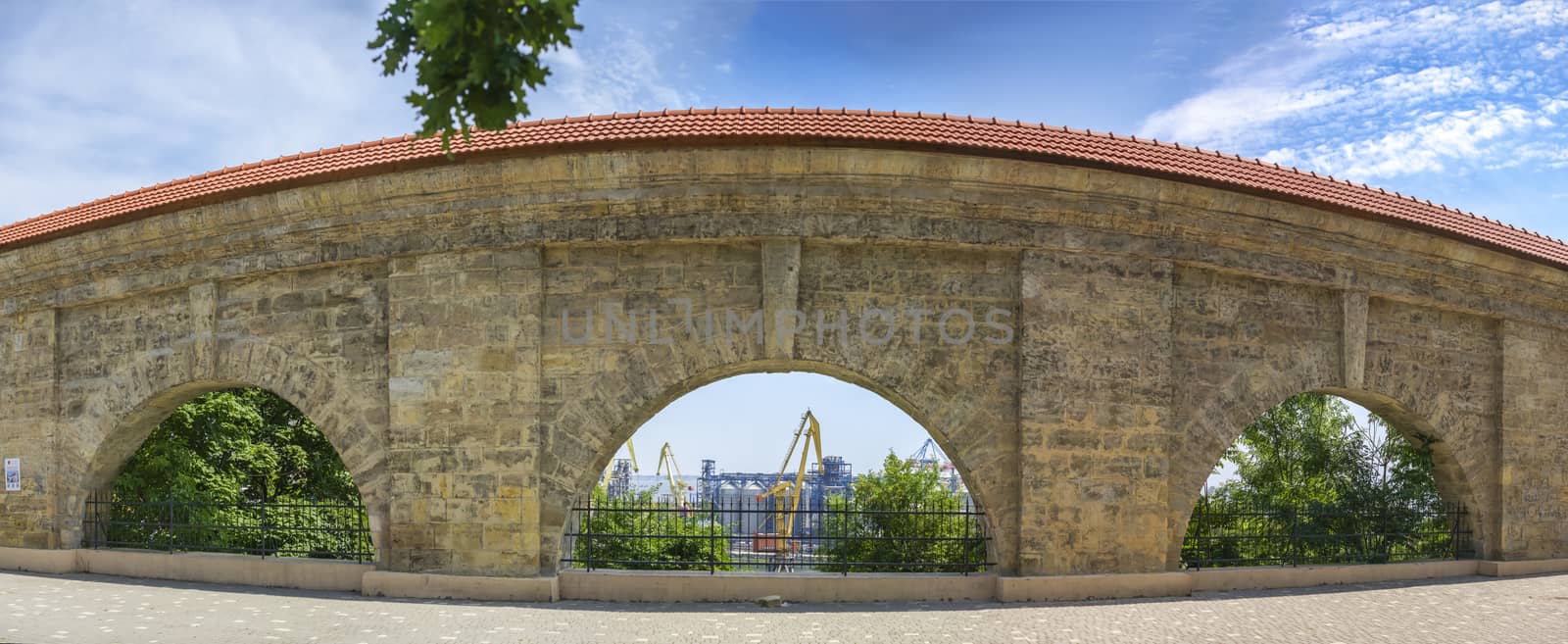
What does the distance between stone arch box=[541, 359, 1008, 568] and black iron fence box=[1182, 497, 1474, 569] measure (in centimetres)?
252

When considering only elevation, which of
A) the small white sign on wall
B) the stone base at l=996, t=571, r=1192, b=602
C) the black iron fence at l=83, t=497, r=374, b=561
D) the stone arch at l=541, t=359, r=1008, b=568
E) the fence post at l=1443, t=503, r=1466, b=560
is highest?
the stone arch at l=541, t=359, r=1008, b=568

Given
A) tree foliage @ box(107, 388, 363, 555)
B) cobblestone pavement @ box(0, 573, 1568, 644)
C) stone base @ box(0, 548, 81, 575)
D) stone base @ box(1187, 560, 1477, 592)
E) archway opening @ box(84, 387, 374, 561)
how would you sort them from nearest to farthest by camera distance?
1. cobblestone pavement @ box(0, 573, 1568, 644)
2. stone base @ box(1187, 560, 1477, 592)
3. stone base @ box(0, 548, 81, 575)
4. archway opening @ box(84, 387, 374, 561)
5. tree foliage @ box(107, 388, 363, 555)

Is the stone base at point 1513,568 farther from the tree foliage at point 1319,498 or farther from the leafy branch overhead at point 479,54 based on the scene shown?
the leafy branch overhead at point 479,54

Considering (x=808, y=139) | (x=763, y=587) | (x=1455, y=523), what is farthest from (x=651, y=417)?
(x=1455, y=523)

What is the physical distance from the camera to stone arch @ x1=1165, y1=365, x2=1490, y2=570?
35.1 feet

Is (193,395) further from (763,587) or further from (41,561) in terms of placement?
(763,587)

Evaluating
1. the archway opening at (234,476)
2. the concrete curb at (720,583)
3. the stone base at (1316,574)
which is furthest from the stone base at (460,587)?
the stone base at (1316,574)

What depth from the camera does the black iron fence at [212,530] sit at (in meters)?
12.6

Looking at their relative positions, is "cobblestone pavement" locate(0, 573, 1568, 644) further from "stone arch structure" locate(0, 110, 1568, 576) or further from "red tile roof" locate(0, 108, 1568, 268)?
"red tile roof" locate(0, 108, 1568, 268)

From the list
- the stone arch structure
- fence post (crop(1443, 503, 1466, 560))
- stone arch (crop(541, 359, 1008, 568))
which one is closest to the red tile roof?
the stone arch structure

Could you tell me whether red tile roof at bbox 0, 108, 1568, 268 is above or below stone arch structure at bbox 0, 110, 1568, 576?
above

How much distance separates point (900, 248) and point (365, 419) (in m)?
5.21

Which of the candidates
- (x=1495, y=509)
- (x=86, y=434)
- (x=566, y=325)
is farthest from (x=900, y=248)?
(x=86, y=434)

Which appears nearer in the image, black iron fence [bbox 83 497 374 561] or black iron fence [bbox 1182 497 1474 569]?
black iron fence [bbox 1182 497 1474 569]
